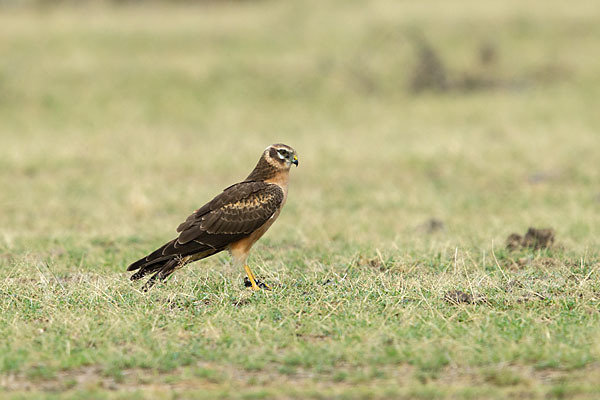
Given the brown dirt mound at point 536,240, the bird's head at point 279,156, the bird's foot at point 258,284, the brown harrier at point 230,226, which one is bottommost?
the bird's foot at point 258,284

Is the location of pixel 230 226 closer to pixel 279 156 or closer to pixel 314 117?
pixel 279 156

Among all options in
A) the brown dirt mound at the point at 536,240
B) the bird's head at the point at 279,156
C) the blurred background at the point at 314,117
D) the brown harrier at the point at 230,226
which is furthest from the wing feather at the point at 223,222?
the brown dirt mound at the point at 536,240

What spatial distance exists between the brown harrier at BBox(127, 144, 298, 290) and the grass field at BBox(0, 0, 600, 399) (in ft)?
0.77

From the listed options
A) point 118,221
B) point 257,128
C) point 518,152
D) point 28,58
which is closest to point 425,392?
point 118,221

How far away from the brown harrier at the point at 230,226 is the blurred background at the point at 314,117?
2095 mm

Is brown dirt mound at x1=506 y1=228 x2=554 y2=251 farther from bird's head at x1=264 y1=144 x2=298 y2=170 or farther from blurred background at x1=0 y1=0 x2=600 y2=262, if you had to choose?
bird's head at x1=264 y1=144 x2=298 y2=170

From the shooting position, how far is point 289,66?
26734 millimetres

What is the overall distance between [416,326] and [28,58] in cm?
2246

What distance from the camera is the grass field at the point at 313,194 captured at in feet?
20.4

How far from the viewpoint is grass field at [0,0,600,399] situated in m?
6.21

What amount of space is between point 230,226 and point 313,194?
278 inches

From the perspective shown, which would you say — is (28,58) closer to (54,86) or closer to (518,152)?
(54,86)

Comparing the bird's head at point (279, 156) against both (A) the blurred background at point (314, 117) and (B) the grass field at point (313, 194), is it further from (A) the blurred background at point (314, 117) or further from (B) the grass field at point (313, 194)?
(A) the blurred background at point (314, 117)

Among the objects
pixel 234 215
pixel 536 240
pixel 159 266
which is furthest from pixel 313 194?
pixel 159 266
